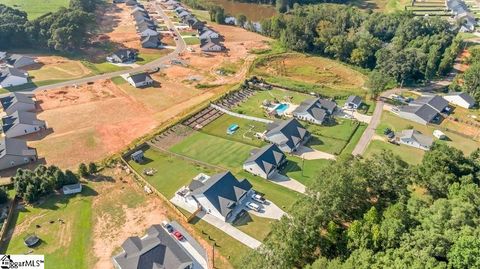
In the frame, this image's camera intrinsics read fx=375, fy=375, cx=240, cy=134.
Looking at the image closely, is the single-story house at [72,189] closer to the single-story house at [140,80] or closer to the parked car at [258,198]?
the parked car at [258,198]

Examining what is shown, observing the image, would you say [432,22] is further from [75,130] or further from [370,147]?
[75,130]

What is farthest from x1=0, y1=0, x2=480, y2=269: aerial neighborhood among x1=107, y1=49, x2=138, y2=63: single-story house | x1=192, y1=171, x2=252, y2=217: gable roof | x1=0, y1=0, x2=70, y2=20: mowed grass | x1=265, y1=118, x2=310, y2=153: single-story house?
x1=0, y1=0, x2=70, y2=20: mowed grass

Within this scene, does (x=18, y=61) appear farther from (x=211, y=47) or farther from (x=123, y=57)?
(x=211, y=47)

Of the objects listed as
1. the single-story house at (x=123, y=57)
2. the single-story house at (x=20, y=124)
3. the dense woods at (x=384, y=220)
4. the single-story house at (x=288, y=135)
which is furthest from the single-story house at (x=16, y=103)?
the dense woods at (x=384, y=220)

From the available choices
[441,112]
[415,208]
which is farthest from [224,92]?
[415,208]

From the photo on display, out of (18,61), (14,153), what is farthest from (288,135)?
(18,61)

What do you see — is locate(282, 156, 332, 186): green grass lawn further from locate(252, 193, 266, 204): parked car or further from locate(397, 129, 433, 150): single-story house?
locate(397, 129, 433, 150): single-story house

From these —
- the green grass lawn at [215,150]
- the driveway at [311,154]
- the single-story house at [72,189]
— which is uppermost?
the single-story house at [72,189]

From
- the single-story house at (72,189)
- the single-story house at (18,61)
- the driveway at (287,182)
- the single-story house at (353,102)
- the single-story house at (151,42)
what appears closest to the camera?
the single-story house at (72,189)
